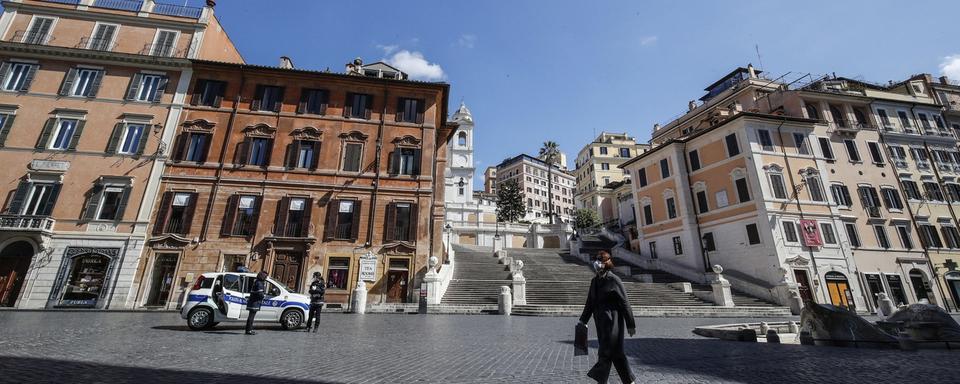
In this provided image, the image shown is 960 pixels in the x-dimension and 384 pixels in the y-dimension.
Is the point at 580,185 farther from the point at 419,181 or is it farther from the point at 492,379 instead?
the point at 492,379

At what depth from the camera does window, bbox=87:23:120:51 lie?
22280 mm

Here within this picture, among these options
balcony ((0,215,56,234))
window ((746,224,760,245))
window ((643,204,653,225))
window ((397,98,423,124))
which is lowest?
balcony ((0,215,56,234))

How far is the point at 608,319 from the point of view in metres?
4.35

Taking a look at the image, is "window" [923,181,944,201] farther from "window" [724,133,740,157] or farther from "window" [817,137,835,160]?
"window" [724,133,740,157]

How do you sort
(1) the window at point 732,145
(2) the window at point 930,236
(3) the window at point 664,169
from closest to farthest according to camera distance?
(2) the window at point 930,236 < (1) the window at point 732,145 < (3) the window at point 664,169

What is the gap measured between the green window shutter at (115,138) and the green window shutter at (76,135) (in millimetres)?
1485

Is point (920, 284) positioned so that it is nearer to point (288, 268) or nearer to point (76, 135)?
point (288, 268)

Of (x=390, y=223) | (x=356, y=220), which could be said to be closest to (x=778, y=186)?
(x=390, y=223)

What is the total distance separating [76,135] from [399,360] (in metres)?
25.4

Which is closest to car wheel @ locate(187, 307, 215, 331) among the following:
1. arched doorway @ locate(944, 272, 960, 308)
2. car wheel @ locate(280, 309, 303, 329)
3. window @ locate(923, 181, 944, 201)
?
car wheel @ locate(280, 309, 303, 329)

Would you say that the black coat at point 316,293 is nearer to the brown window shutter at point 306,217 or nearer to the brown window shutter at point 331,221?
the brown window shutter at point 331,221

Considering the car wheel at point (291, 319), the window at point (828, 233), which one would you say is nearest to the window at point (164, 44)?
the car wheel at point (291, 319)

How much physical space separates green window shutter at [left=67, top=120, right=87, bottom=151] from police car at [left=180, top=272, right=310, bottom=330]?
17262 mm

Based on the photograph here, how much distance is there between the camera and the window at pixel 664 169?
30.0m
